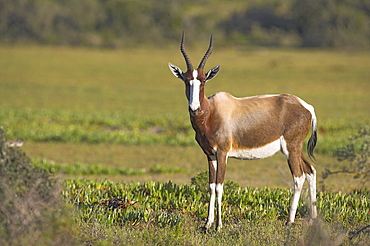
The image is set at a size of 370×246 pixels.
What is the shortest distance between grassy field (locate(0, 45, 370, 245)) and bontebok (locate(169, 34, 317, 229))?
54cm

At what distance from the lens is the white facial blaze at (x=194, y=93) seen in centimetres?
827

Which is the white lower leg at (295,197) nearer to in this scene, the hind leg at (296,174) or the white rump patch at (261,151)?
the hind leg at (296,174)

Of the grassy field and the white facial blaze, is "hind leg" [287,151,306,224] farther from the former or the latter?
the white facial blaze

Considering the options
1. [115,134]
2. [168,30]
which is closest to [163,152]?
[115,134]

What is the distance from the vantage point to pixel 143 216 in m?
9.16

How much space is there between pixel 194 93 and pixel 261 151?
1.60m

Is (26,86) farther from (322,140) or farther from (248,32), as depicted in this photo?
(248,32)

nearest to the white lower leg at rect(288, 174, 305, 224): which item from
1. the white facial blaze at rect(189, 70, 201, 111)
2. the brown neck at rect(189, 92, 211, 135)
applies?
the brown neck at rect(189, 92, 211, 135)

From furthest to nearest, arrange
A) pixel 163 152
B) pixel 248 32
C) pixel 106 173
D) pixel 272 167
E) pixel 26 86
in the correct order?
pixel 248 32, pixel 26 86, pixel 163 152, pixel 272 167, pixel 106 173

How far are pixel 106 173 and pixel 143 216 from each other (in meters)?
6.76

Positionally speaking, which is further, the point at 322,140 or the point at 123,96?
the point at 123,96

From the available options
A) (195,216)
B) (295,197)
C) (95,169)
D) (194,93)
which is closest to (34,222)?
(194,93)

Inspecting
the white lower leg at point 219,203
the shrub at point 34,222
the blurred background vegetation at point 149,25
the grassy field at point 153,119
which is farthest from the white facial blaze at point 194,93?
the blurred background vegetation at point 149,25

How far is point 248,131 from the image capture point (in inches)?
361
